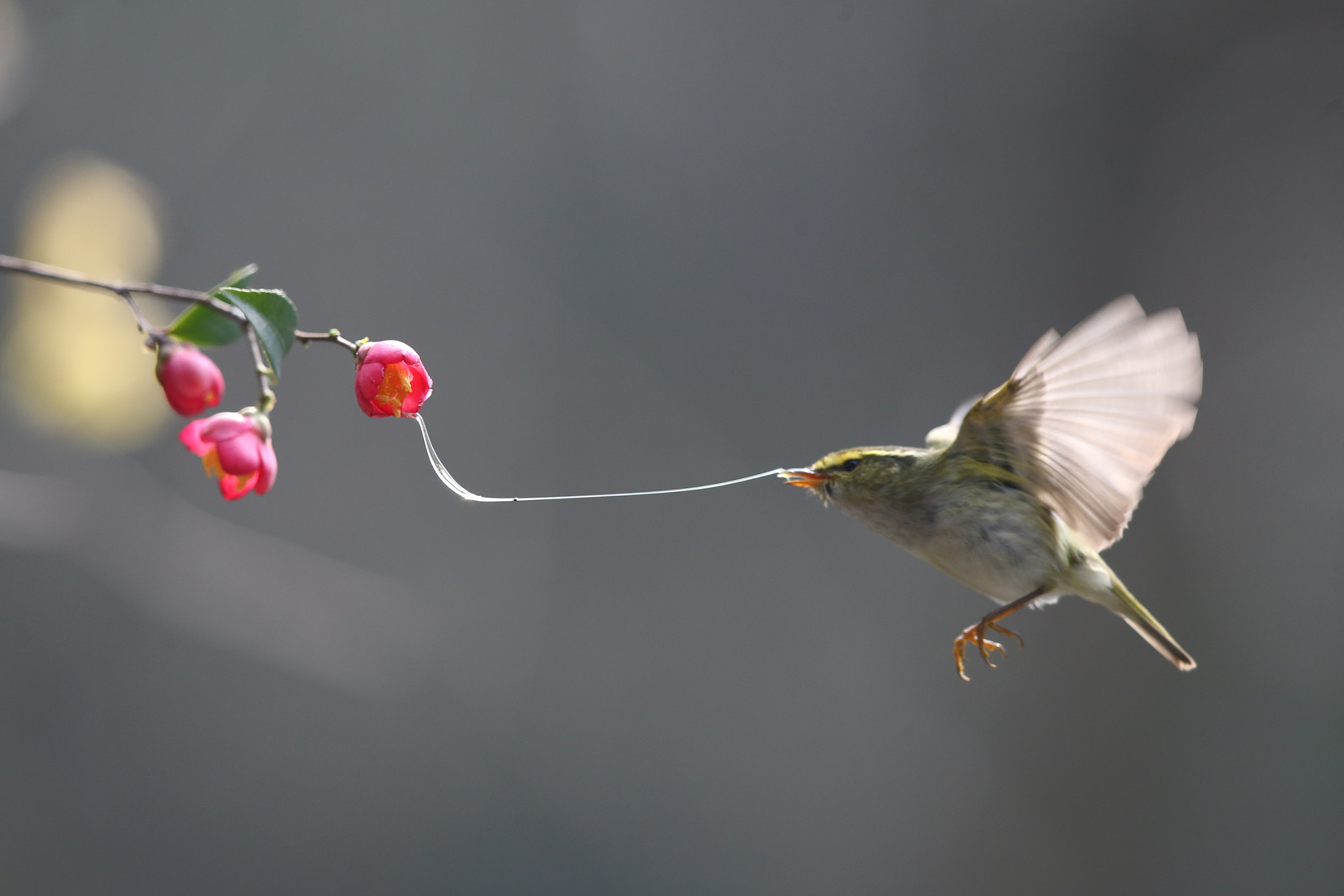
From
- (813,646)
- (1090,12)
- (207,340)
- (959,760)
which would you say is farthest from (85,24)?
(959,760)

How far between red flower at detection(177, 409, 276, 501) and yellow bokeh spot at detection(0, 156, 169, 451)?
2.64 ft

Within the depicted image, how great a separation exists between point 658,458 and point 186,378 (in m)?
1.80

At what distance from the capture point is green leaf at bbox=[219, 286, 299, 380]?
528mm

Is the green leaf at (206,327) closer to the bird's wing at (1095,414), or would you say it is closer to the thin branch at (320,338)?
the thin branch at (320,338)

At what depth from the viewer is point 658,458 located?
2.27 metres

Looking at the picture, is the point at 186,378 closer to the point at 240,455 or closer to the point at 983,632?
the point at 240,455

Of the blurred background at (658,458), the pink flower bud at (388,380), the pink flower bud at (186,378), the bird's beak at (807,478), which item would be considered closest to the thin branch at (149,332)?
the pink flower bud at (186,378)

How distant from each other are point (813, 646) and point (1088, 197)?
1.33 meters

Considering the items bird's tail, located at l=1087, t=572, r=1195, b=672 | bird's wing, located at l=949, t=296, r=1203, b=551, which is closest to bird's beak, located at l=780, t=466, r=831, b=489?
bird's wing, located at l=949, t=296, r=1203, b=551

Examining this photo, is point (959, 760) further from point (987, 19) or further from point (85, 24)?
point (85, 24)

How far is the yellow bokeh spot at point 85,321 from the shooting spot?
139cm

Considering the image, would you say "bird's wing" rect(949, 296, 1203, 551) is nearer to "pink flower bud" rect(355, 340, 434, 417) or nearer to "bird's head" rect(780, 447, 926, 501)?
"bird's head" rect(780, 447, 926, 501)

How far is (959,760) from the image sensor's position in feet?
7.80

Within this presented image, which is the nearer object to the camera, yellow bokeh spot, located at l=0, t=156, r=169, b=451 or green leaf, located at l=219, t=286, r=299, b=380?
green leaf, located at l=219, t=286, r=299, b=380
